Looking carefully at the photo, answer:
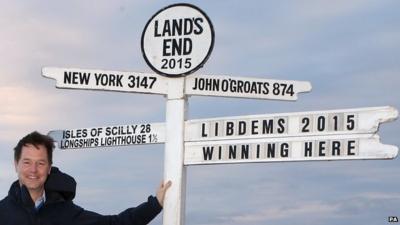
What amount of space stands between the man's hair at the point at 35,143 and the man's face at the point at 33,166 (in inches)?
0.9

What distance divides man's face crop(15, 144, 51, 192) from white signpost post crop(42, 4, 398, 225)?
141cm

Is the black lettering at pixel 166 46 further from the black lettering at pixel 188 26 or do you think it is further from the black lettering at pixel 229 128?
the black lettering at pixel 229 128

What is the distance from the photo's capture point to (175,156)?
19.2 feet

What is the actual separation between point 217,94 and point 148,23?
3.20ft

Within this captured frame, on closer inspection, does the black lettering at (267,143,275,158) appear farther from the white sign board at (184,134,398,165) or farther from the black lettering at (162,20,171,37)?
the black lettering at (162,20,171,37)

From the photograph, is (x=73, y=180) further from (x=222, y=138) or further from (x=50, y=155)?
(x=222, y=138)

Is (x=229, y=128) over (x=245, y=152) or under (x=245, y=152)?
over

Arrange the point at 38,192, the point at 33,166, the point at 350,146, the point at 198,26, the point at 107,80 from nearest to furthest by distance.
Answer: the point at 33,166
the point at 38,192
the point at 350,146
the point at 198,26
the point at 107,80

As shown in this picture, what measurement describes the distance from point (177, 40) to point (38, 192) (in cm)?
200

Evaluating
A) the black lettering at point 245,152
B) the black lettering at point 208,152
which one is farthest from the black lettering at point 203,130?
the black lettering at point 245,152

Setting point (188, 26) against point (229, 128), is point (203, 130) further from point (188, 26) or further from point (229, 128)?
point (188, 26)

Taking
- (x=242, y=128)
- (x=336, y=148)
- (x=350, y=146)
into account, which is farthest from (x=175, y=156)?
(x=350, y=146)

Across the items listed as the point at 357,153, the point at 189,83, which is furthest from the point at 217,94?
the point at 357,153

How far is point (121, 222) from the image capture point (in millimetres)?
5305
